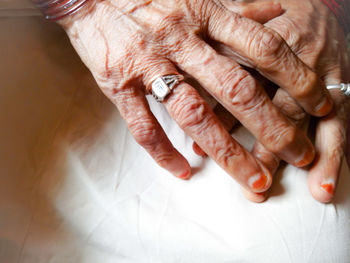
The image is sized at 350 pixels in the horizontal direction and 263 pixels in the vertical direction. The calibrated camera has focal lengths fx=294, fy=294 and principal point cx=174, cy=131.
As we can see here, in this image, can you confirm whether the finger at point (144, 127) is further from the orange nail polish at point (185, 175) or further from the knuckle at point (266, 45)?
the knuckle at point (266, 45)

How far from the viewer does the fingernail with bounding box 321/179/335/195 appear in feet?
1.64

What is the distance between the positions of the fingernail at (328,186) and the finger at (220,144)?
93mm

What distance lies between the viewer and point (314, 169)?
0.53 metres

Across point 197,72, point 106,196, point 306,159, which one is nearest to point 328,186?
point 306,159

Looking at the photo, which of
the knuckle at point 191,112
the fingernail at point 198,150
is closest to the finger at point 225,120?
the fingernail at point 198,150

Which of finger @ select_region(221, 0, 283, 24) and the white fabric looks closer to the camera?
the white fabric

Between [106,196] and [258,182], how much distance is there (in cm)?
30

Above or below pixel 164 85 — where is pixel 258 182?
below

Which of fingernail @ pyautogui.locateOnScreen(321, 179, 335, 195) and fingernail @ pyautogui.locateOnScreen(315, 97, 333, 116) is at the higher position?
fingernail @ pyautogui.locateOnScreen(315, 97, 333, 116)

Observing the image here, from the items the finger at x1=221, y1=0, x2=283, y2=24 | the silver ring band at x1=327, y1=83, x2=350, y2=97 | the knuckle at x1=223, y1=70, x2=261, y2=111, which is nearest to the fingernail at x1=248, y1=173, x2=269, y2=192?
the knuckle at x1=223, y1=70, x2=261, y2=111

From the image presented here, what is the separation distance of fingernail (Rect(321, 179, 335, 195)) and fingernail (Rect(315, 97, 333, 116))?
0.13 meters

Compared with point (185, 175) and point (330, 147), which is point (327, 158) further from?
point (185, 175)

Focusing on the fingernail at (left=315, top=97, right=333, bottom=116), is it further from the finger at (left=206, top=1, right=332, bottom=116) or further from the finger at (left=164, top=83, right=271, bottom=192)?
the finger at (left=164, top=83, right=271, bottom=192)

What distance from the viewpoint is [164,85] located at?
0.52m
